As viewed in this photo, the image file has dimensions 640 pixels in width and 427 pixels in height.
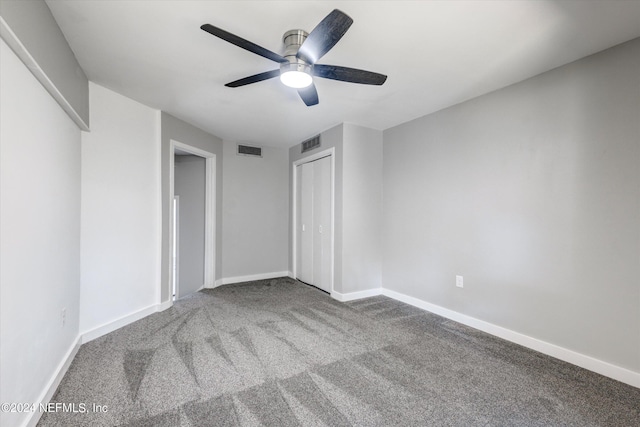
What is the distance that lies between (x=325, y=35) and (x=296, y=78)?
0.47 m

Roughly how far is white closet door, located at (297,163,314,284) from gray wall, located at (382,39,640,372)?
179 centimetres

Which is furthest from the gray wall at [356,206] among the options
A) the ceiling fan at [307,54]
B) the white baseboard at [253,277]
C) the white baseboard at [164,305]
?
the white baseboard at [164,305]

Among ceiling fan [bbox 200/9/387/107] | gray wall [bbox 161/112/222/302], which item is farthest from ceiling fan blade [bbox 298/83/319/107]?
gray wall [bbox 161/112/222/302]

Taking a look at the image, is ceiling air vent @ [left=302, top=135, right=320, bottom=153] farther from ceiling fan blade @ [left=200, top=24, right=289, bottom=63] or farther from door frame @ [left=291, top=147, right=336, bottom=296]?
ceiling fan blade @ [left=200, top=24, right=289, bottom=63]

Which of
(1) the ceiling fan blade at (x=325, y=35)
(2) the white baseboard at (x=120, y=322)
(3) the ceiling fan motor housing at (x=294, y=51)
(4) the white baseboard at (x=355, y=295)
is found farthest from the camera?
(4) the white baseboard at (x=355, y=295)

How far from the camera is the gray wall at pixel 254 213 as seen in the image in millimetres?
4621

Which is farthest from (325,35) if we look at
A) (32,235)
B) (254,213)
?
(254,213)

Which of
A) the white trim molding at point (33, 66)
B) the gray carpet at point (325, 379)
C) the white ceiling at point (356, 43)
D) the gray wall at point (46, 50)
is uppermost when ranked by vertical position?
the white ceiling at point (356, 43)

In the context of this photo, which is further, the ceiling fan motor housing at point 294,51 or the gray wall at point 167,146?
the gray wall at point 167,146

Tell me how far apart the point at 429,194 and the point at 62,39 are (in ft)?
12.0

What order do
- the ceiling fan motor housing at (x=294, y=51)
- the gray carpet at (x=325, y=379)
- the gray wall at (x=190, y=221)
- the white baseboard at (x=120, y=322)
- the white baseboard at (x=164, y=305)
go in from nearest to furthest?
the gray carpet at (x=325, y=379), the ceiling fan motor housing at (x=294, y=51), the white baseboard at (x=120, y=322), the white baseboard at (x=164, y=305), the gray wall at (x=190, y=221)

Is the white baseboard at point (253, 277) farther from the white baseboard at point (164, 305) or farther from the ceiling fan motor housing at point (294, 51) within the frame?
the ceiling fan motor housing at point (294, 51)

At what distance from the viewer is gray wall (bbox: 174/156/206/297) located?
184 inches

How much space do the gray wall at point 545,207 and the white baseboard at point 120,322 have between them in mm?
3264
